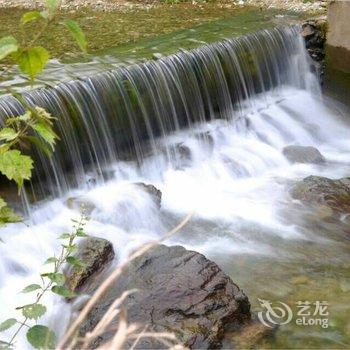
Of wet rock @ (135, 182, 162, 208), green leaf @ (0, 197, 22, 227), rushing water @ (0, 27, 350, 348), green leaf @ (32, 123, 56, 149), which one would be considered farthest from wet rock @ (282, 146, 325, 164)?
green leaf @ (32, 123, 56, 149)

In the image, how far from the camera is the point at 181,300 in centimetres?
409

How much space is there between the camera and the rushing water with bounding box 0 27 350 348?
15.9 feet

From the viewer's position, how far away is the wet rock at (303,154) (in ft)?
24.2

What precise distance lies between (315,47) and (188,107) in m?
3.14

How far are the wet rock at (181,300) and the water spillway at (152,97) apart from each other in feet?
6.52

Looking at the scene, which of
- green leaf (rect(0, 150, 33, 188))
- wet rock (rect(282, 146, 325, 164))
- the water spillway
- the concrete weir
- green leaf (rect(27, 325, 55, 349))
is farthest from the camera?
the concrete weir

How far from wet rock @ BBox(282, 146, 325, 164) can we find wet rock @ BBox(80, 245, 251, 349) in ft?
11.2

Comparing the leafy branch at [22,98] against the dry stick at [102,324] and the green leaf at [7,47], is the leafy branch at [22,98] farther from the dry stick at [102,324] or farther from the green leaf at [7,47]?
the dry stick at [102,324]

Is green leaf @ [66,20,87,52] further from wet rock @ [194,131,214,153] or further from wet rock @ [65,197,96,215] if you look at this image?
wet rock @ [194,131,214,153]

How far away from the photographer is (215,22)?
33.1 feet

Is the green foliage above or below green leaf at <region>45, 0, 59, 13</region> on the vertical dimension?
below

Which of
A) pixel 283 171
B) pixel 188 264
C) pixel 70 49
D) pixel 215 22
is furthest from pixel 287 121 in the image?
pixel 188 264

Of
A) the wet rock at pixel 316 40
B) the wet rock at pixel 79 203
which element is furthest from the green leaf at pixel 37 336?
the wet rock at pixel 316 40

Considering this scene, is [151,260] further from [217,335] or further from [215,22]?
[215,22]
